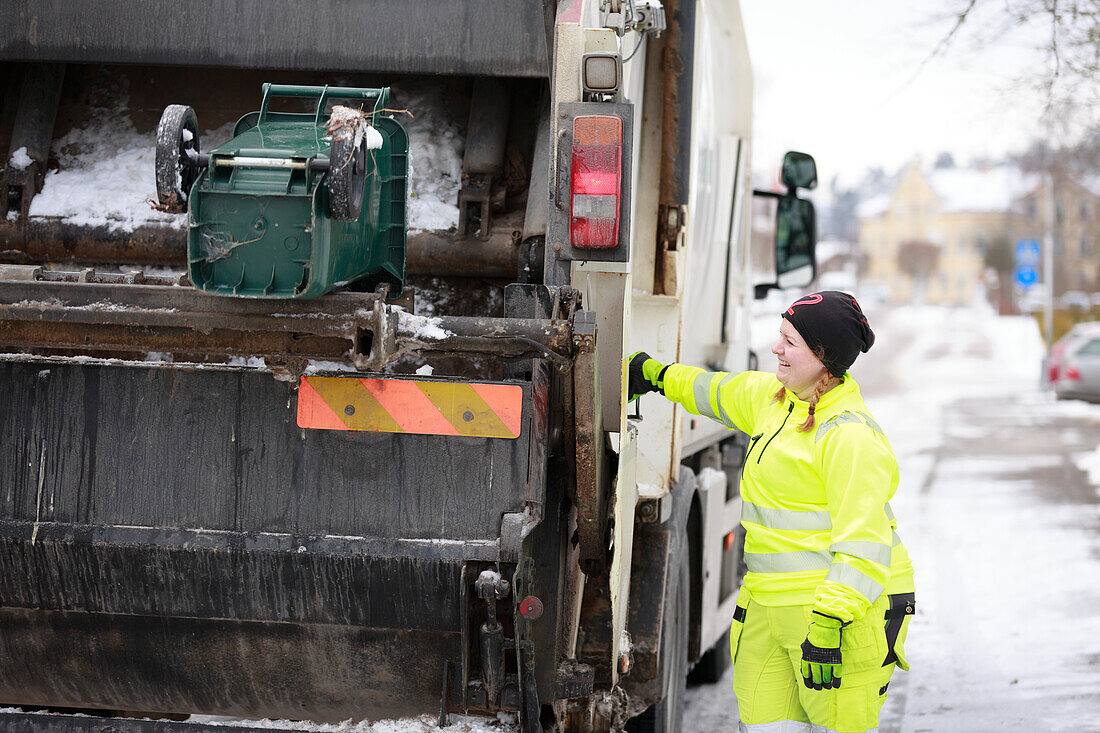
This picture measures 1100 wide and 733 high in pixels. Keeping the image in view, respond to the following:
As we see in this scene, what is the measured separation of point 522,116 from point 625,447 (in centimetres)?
118

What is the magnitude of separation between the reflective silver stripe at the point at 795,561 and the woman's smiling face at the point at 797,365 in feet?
1.29

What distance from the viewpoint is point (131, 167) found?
337cm

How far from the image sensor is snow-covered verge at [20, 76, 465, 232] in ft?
10.6

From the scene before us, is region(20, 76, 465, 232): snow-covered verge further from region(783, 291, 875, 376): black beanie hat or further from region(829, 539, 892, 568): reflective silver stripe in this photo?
region(829, 539, 892, 568): reflective silver stripe

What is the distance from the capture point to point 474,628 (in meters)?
2.54

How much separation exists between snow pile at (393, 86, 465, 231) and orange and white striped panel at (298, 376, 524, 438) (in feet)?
2.59

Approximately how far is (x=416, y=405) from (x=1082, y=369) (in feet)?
63.8

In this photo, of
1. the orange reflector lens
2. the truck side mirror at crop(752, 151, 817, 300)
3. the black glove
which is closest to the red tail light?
the orange reflector lens

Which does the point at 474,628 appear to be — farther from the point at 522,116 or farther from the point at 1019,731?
the point at 1019,731

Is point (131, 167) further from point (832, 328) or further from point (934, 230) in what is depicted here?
point (934, 230)

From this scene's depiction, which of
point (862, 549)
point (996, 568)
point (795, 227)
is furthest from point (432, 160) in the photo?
point (996, 568)

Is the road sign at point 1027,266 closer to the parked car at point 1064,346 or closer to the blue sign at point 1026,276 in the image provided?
the blue sign at point 1026,276

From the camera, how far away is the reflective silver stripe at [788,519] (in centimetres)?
267

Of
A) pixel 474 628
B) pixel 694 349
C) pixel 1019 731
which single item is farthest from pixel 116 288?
pixel 1019 731
